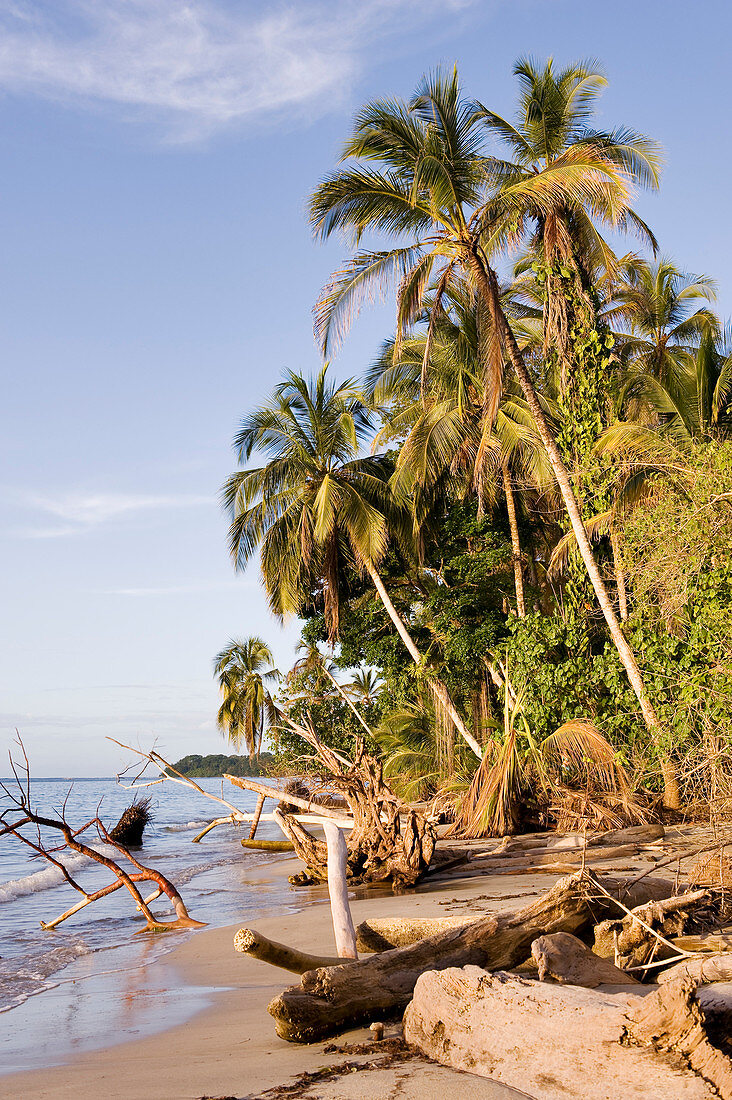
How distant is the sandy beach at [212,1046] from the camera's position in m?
3.99

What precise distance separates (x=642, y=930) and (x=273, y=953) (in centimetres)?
225

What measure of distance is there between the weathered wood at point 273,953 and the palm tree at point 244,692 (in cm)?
3389

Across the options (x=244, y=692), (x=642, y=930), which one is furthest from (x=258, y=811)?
(x=244, y=692)

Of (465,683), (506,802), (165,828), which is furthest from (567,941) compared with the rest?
(165,828)

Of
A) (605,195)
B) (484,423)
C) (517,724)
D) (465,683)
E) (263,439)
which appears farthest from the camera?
(263,439)

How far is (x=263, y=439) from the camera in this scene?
21.8 metres

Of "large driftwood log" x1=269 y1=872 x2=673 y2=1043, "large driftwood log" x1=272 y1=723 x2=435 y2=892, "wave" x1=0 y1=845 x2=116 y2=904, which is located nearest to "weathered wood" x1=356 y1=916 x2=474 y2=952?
"large driftwood log" x1=269 y1=872 x2=673 y2=1043

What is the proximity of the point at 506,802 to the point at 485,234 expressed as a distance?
10202 millimetres

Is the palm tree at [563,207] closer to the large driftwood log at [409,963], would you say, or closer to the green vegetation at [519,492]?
the green vegetation at [519,492]

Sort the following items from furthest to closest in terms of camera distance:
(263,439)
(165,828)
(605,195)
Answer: (165,828)
(263,439)
(605,195)

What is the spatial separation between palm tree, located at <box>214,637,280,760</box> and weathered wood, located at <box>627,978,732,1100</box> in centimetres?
3589

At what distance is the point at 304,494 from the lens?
70.0 ft

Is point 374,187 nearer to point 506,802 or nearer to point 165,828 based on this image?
point 506,802

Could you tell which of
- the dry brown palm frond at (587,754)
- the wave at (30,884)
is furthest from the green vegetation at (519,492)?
the wave at (30,884)
